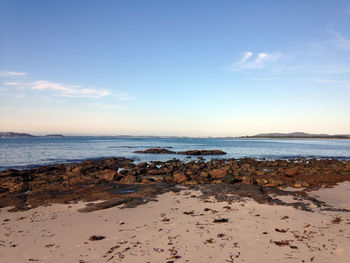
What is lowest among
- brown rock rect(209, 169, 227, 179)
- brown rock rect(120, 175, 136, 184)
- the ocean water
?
the ocean water

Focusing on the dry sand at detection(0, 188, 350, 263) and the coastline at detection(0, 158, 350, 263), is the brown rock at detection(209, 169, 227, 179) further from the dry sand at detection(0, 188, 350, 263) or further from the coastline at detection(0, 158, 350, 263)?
the dry sand at detection(0, 188, 350, 263)

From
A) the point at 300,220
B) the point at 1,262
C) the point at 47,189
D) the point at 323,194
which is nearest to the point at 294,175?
the point at 323,194

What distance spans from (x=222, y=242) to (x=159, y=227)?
8.42 ft

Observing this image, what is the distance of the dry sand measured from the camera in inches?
261

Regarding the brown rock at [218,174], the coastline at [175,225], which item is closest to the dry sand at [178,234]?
the coastline at [175,225]

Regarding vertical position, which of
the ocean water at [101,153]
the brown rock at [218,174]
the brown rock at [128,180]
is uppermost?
the brown rock at [218,174]

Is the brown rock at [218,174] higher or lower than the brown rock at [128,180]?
higher

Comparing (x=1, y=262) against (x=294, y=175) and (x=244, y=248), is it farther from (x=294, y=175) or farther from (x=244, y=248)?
(x=294, y=175)

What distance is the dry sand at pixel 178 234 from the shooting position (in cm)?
662

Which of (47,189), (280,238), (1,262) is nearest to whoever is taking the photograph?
(1,262)

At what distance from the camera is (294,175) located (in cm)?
2255

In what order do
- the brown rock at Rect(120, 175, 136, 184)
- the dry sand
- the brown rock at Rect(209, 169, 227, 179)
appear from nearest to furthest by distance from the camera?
1. the dry sand
2. the brown rock at Rect(120, 175, 136, 184)
3. the brown rock at Rect(209, 169, 227, 179)

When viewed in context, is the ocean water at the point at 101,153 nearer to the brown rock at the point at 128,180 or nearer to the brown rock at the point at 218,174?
the brown rock at the point at 128,180

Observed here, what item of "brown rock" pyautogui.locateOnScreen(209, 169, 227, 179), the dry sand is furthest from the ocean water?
the dry sand
